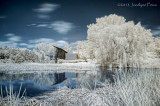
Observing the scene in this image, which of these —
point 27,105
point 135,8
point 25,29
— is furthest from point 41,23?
point 27,105

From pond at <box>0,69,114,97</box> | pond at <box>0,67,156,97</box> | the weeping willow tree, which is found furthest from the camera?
the weeping willow tree

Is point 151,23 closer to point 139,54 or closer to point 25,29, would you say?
point 139,54

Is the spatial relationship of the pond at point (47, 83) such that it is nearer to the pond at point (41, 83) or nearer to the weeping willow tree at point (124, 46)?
the pond at point (41, 83)

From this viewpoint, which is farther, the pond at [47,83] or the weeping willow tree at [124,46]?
the weeping willow tree at [124,46]

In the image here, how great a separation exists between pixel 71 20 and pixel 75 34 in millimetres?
3149

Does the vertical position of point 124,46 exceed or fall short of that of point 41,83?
it exceeds it

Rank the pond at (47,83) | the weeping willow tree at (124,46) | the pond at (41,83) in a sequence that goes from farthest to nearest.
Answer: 1. the weeping willow tree at (124,46)
2. the pond at (41,83)
3. the pond at (47,83)

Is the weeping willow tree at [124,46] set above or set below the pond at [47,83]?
above

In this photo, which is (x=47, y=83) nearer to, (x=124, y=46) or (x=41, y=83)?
(x=41, y=83)

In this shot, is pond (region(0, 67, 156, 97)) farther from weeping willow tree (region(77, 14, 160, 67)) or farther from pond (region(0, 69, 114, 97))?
weeping willow tree (region(77, 14, 160, 67))

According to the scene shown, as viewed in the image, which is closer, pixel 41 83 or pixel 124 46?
pixel 41 83

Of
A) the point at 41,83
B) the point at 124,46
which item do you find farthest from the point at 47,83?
the point at 124,46

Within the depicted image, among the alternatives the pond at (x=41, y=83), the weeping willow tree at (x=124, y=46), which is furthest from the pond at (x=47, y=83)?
the weeping willow tree at (x=124, y=46)

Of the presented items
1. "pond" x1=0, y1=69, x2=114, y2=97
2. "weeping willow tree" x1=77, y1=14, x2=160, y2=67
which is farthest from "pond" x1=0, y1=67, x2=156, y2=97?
"weeping willow tree" x1=77, y1=14, x2=160, y2=67
